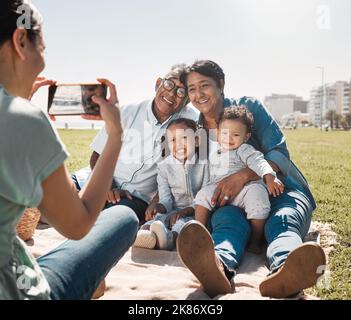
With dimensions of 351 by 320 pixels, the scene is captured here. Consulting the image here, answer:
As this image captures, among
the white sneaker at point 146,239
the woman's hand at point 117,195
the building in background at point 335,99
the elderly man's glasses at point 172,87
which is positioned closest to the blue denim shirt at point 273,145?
the elderly man's glasses at point 172,87

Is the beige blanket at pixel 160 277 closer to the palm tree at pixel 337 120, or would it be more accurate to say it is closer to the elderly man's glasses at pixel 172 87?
the elderly man's glasses at pixel 172 87

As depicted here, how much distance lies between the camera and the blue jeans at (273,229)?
266 cm

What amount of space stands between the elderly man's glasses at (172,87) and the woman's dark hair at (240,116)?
1.62 feet

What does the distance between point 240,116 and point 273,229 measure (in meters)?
0.96

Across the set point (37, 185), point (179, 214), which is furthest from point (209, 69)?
point (37, 185)

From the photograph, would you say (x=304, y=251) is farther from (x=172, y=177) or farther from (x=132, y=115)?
(x=132, y=115)

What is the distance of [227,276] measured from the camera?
2.49 m

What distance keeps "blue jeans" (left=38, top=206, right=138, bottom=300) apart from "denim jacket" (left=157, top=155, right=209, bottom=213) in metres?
2.04

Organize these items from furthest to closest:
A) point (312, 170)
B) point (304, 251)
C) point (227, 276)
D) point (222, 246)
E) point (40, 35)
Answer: point (312, 170)
point (222, 246)
point (227, 276)
point (304, 251)
point (40, 35)

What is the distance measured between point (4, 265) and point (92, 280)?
0.37 meters

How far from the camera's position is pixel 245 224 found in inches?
125

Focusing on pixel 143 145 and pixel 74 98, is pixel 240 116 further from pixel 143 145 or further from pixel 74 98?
pixel 74 98

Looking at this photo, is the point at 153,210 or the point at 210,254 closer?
the point at 210,254
